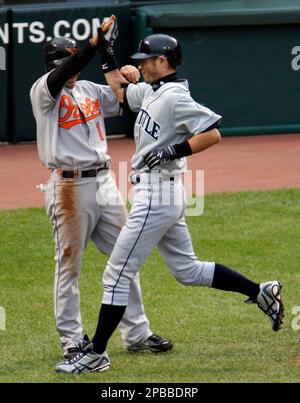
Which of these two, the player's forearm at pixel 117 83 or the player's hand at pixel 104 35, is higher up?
the player's hand at pixel 104 35

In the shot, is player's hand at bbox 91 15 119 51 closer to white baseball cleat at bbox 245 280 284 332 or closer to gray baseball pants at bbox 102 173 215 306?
gray baseball pants at bbox 102 173 215 306

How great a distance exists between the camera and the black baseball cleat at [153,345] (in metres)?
6.50

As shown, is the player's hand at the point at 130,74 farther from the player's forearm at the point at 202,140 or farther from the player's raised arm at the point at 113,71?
the player's forearm at the point at 202,140

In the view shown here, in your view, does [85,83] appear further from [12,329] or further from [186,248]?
[12,329]

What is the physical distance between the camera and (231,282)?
254 inches

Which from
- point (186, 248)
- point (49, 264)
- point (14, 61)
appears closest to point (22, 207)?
point (49, 264)

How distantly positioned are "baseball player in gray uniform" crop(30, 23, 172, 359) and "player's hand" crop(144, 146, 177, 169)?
411 mm

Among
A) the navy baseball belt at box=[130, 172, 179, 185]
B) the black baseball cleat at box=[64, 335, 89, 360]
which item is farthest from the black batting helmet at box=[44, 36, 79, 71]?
the black baseball cleat at box=[64, 335, 89, 360]

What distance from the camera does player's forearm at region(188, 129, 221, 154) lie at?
19.9 ft

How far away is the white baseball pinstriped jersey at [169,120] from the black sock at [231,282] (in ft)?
1.89

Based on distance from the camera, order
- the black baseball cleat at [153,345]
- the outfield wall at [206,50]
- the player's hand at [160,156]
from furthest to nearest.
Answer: the outfield wall at [206,50]
the black baseball cleat at [153,345]
the player's hand at [160,156]

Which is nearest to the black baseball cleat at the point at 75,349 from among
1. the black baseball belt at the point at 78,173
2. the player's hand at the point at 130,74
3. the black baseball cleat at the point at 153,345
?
the black baseball cleat at the point at 153,345

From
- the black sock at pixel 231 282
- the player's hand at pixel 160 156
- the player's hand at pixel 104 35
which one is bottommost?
the black sock at pixel 231 282

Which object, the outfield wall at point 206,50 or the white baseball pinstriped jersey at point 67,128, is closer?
the white baseball pinstriped jersey at point 67,128
